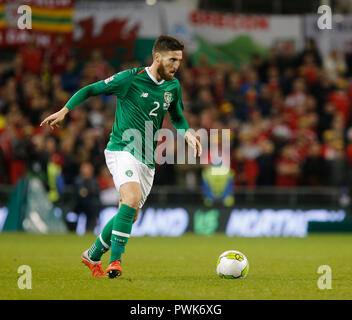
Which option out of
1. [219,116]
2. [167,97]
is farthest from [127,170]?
[219,116]

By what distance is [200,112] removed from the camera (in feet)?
63.4

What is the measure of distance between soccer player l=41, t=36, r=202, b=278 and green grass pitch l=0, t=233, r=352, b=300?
0.47 m

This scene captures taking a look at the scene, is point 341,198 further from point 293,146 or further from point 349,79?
point 349,79

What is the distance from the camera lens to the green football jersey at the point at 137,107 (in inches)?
307

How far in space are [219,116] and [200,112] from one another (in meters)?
0.49

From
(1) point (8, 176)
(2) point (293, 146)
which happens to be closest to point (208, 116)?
(2) point (293, 146)

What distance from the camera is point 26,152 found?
16.6 metres

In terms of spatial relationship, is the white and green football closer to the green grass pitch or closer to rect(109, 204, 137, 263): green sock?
the green grass pitch

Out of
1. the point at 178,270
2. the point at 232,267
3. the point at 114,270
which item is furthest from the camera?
the point at 178,270

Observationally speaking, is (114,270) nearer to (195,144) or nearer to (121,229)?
(121,229)

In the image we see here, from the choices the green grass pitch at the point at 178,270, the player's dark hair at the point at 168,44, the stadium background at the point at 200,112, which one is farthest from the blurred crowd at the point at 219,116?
the player's dark hair at the point at 168,44

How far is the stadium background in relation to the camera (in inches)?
672

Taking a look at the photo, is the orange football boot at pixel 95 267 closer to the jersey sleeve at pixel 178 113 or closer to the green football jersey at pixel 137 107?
the green football jersey at pixel 137 107

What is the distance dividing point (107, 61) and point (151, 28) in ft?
5.47
